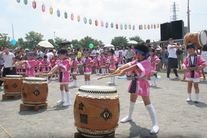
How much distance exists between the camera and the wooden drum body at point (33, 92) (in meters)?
5.59

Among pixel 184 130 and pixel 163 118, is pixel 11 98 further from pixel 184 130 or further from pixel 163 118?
pixel 184 130

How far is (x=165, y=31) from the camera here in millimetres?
27547

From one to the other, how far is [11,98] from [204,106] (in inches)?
267

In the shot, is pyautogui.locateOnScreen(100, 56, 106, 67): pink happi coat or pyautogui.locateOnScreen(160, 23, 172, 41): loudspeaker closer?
pyautogui.locateOnScreen(100, 56, 106, 67): pink happi coat

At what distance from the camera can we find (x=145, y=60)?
4.01 meters

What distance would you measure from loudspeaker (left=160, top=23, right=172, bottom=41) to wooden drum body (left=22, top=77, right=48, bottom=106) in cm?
2436

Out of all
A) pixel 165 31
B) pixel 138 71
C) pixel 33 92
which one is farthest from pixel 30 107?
pixel 165 31

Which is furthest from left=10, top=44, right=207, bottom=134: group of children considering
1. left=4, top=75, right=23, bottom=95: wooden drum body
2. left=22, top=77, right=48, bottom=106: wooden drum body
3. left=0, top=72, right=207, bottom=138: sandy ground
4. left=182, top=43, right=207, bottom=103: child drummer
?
left=4, top=75, right=23, bottom=95: wooden drum body

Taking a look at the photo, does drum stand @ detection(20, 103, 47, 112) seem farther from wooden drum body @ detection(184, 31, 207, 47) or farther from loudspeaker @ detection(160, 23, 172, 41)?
loudspeaker @ detection(160, 23, 172, 41)

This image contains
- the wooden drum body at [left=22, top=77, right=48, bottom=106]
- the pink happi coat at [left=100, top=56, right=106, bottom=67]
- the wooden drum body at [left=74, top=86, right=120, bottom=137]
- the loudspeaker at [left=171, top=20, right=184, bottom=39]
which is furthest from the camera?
the loudspeaker at [left=171, top=20, right=184, bottom=39]

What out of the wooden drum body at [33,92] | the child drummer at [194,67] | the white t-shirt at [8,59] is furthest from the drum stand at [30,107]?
the child drummer at [194,67]

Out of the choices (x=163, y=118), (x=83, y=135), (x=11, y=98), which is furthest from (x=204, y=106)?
(x=11, y=98)

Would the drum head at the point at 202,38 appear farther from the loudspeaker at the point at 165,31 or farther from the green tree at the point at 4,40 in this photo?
the green tree at the point at 4,40

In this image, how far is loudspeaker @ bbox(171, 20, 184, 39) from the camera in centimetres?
2522
